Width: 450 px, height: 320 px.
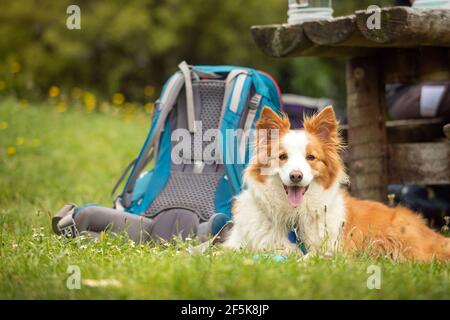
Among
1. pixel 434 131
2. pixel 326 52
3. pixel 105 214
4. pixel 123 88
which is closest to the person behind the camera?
pixel 105 214

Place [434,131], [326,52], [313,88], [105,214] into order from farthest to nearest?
[313,88], [434,131], [326,52], [105,214]

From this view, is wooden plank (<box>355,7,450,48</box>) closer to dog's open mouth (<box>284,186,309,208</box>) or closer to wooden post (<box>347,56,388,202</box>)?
wooden post (<box>347,56,388,202</box>)

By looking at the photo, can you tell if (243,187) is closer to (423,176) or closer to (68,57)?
(423,176)

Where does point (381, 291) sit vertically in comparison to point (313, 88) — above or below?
below

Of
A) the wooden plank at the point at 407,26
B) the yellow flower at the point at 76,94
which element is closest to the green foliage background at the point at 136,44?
the yellow flower at the point at 76,94

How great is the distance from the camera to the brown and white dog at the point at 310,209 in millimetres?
4027

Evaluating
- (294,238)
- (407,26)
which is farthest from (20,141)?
(407,26)

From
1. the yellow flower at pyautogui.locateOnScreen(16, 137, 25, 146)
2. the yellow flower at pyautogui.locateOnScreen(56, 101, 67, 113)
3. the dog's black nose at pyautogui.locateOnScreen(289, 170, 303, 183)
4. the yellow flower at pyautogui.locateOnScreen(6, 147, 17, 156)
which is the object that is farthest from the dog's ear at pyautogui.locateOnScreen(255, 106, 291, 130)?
the yellow flower at pyautogui.locateOnScreen(56, 101, 67, 113)

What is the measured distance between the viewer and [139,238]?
4.54 metres

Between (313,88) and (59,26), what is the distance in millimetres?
6778

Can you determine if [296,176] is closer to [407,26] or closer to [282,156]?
[282,156]

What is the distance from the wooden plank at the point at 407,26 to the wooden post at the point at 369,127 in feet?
2.83

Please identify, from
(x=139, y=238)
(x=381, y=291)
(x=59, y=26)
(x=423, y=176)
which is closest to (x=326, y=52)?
(x=423, y=176)

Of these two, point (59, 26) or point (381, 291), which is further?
point (59, 26)
